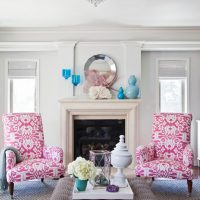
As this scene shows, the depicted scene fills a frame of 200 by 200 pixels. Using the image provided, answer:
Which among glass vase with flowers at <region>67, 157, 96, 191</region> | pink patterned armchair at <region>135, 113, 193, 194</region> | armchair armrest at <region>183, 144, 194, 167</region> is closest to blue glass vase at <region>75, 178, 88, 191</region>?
glass vase with flowers at <region>67, 157, 96, 191</region>

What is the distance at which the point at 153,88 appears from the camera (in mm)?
6000

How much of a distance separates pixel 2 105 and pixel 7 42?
1195 millimetres

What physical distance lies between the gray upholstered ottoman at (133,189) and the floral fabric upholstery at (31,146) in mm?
784

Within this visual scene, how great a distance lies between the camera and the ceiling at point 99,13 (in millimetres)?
4336

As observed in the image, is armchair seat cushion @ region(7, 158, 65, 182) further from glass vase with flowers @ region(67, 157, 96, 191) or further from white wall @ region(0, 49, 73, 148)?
white wall @ region(0, 49, 73, 148)

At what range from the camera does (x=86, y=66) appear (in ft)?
18.3

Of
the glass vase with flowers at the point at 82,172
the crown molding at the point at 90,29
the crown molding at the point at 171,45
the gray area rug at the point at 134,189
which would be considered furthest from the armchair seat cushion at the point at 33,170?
the crown molding at the point at 171,45

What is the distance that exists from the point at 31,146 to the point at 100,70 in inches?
77.2

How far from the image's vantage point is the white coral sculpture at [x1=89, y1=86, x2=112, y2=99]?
5395 millimetres

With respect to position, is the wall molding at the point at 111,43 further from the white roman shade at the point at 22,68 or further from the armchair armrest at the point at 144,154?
the armchair armrest at the point at 144,154

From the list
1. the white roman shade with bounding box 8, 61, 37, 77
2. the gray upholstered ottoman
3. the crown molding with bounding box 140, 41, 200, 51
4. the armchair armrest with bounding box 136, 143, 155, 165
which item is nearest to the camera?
the gray upholstered ottoman

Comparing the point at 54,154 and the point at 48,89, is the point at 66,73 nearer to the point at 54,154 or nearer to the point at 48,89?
the point at 48,89

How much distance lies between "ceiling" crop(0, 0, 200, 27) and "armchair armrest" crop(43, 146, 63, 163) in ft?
6.42

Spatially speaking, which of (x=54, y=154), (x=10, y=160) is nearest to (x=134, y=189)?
(x=54, y=154)
